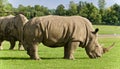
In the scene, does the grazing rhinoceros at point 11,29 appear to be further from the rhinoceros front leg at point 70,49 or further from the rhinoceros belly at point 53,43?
the rhinoceros front leg at point 70,49

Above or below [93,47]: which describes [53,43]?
above

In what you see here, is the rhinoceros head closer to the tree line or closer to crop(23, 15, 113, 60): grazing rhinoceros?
crop(23, 15, 113, 60): grazing rhinoceros

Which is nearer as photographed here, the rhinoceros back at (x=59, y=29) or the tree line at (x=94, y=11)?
the tree line at (x=94, y=11)

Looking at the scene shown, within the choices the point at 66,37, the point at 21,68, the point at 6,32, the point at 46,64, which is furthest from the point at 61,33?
the point at 6,32

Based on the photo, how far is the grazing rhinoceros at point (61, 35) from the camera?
17.6 meters

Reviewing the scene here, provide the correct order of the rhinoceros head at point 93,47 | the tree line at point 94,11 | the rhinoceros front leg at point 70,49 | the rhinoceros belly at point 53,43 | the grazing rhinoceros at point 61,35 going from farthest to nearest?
the rhinoceros head at point 93,47, the rhinoceros front leg at point 70,49, the rhinoceros belly at point 53,43, the grazing rhinoceros at point 61,35, the tree line at point 94,11

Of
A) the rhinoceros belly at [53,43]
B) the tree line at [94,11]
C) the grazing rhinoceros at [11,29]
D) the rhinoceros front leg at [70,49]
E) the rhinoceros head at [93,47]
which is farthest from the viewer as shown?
the grazing rhinoceros at [11,29]

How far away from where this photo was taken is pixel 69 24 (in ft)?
59.3

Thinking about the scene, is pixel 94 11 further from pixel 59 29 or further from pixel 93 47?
pixel 59 29

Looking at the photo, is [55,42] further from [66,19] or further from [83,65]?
[83,65]

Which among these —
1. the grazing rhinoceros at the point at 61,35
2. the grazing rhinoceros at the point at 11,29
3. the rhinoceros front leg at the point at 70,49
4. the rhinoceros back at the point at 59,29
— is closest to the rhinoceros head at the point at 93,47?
the grazing rhinoceros at the point at 61,35

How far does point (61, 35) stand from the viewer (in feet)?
58.8

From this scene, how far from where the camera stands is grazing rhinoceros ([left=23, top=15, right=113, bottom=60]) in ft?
57.7

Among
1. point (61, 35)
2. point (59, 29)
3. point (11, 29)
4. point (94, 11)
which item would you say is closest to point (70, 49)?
point (61, 35)
